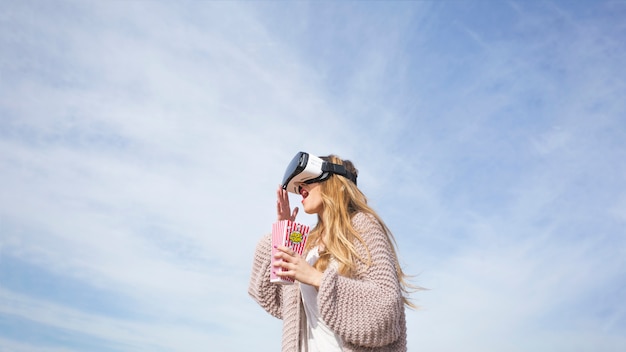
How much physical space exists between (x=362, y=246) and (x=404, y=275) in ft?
1.51

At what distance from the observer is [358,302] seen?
403 centimetres

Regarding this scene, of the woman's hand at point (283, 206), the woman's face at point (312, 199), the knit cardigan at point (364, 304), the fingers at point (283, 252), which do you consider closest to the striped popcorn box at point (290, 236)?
the fingers at point (283, 252)

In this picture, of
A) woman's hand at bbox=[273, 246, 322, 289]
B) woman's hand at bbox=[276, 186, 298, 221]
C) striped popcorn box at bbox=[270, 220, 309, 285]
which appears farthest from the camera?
woman's hand at bbox=[276, 186, 298, 221]

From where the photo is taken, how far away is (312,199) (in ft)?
16.1

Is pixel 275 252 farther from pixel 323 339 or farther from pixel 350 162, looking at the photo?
pixel 350 162

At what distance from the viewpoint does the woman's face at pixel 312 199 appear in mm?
4891

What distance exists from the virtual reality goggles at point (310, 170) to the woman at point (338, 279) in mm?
31

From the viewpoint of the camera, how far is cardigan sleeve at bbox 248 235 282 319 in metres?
5.11

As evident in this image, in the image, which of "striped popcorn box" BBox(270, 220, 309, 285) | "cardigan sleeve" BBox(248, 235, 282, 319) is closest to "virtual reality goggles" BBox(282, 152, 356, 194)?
"cardigan sleeve" BBox(248, 235, 282, 319)

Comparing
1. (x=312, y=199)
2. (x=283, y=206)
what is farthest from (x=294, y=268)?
(x=283, y=206)

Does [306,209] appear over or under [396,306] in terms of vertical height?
over

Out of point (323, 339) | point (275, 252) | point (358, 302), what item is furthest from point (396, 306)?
point (275, 252)

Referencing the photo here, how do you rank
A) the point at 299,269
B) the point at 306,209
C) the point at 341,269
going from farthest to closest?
the point at 306,209, the point at 341,269, the point at 299,269

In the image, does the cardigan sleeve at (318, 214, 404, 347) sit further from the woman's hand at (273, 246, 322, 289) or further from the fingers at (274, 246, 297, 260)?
the fingers at (274, 246, 297, 260)
